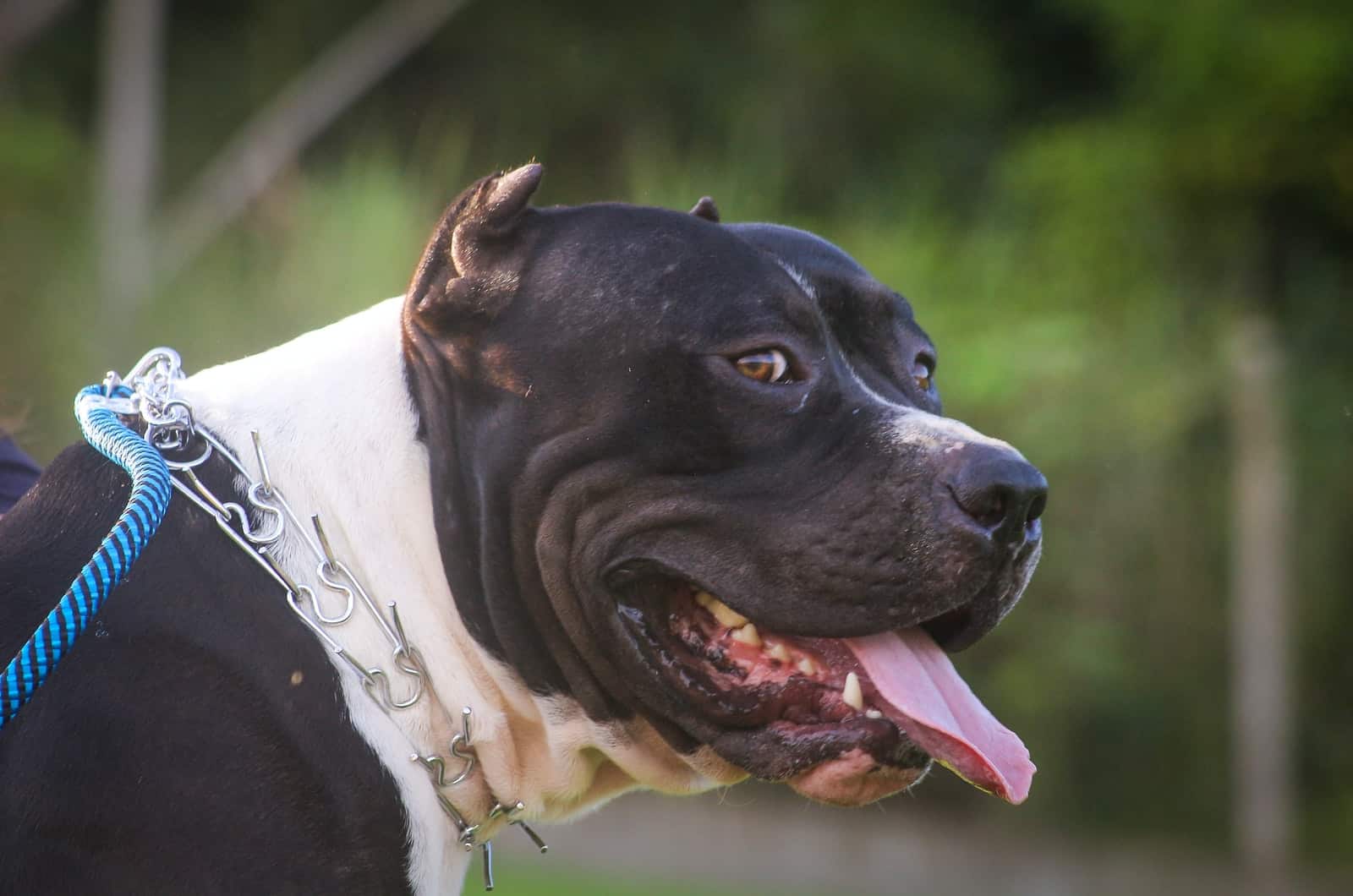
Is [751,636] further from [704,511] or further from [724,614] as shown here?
[704,511]

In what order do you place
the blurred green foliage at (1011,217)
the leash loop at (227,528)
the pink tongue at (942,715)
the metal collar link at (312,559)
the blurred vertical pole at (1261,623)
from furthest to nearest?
the blurred green foliage at (1011,217) → the blurred vertical pole at (1261,623) → the pink tongue at (942,715) → the metal collar link at (312,559) → the leash loop at (227,528)

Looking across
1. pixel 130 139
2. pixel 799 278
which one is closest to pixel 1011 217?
pixel 130 139

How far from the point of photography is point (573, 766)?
8.38 feet

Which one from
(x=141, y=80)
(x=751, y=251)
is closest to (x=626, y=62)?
(x=141, y=80)

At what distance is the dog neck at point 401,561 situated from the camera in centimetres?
233

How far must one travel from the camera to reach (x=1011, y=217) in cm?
1130

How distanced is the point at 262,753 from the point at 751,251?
3.68 ft

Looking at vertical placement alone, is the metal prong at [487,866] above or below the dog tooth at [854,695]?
below

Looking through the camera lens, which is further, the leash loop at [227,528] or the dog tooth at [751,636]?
the dog tooth at [751,636]

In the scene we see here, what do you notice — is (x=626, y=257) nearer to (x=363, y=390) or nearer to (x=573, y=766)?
(x=363, y=390)

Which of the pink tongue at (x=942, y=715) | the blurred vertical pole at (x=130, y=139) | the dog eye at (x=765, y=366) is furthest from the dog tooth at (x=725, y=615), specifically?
the blurred vertical pole at (x=130, y=139)

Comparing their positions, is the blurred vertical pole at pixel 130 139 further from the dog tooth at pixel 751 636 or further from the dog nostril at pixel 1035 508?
the dog nostril at pixel 1035 508

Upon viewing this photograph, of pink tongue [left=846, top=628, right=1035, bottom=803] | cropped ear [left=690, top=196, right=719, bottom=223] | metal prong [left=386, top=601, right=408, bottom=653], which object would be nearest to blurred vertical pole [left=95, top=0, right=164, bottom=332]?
cropped ear [left=690, top=196, right=719, bottom=223]

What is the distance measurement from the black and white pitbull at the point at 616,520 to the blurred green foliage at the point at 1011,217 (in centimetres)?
125
